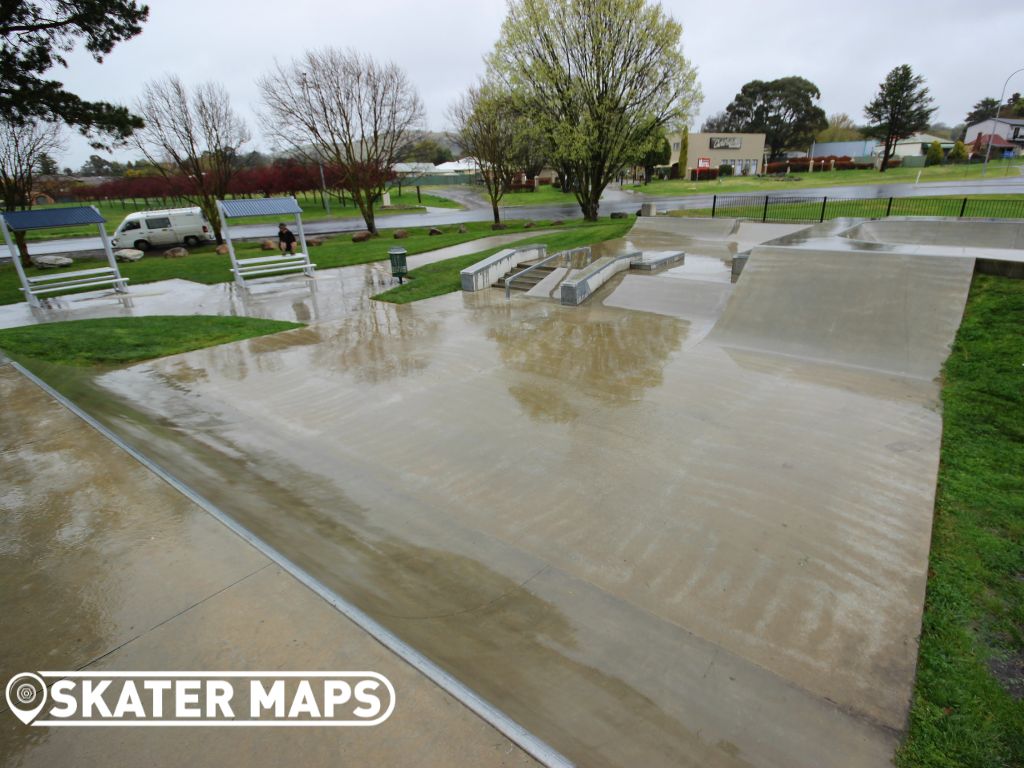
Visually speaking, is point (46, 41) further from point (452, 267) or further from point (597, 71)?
point (597, 71)

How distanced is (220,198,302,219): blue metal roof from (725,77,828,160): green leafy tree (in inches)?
3497

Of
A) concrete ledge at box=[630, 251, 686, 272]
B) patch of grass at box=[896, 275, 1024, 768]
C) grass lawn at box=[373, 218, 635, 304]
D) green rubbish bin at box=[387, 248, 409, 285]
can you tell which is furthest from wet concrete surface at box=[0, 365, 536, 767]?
concrete ledge at box=[630, 251, 686, 272]

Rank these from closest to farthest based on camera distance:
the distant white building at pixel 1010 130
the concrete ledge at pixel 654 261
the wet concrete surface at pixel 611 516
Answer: the wet concrete surface at pixel 611 516, the concrete ledge at pixel 654 261, the distant white building at pixel 1010 130

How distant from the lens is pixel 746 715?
129 inches

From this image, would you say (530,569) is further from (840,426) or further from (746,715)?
(840,426)

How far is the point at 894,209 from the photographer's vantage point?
68.8 feet

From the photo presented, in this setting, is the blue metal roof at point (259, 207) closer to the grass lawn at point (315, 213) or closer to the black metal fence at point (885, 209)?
the black metal fence at point (885, 209)

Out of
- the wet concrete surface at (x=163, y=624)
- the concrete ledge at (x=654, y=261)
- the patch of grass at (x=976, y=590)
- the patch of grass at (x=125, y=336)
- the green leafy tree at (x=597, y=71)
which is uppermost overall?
the green leafy tree at (x=597, y=71)

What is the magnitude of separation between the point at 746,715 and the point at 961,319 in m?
9.21

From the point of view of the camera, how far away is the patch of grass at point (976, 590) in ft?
10.0

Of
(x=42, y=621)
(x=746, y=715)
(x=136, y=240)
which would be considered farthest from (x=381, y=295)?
(x=136, y=240)

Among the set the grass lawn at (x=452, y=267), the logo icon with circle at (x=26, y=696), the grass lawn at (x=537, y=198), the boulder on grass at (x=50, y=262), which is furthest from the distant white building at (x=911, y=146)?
the logo icon with circle at (x=26, y=696)

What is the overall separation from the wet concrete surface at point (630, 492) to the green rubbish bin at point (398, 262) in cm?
617

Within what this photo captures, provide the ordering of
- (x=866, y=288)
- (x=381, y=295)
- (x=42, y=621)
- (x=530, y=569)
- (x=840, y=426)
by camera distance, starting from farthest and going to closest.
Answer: (x=381, y=295)
(x=866, y=288)
(x=840, y=426)
(x=530, y=569)
(x=42, y=621)
